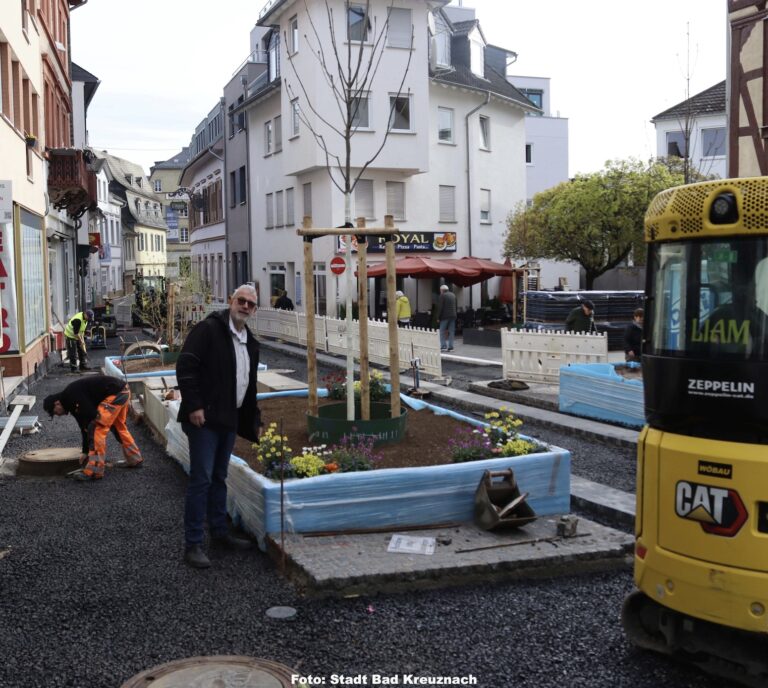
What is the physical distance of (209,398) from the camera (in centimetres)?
653

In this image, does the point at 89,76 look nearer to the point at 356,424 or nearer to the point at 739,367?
the point at 356,424

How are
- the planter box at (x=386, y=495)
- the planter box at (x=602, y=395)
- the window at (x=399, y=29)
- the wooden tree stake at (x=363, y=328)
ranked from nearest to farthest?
the planter box at (x=386, y=495)
the wooden tree stake at (x=363, y=328)
the planter box at (x=602, y=395)
the window at (x=399, y=29)

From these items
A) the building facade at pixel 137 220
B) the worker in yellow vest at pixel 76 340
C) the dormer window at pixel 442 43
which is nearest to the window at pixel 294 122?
the dormer window at pixel 442 43

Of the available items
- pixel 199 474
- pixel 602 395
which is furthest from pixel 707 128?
pixel 199 474

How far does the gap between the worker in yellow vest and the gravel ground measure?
42.8 ft

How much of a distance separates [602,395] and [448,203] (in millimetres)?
22063

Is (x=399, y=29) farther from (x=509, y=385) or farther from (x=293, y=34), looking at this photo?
(x=509, y=385)

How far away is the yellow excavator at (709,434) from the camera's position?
432 centimetres

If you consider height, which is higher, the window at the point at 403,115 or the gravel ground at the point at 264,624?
the window at the point at 403,115

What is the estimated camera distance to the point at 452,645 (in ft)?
17.0

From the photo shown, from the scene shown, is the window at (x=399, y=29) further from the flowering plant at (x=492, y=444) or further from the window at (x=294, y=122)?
the flowering plant at (x=492, y=444)

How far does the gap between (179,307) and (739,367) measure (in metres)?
19.3

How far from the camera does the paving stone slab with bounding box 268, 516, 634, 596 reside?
236 inches

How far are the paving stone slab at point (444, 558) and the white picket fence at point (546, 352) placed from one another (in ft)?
31.0
